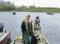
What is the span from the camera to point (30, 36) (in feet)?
35.9

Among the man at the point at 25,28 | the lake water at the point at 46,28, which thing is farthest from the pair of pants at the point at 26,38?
the lake water at the point at 46,28

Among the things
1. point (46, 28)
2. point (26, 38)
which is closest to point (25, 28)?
point (26, 38)

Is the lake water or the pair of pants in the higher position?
the pair of pants

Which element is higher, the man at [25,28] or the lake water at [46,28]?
the man at [25,28]

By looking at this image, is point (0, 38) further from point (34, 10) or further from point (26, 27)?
point (34, 10)

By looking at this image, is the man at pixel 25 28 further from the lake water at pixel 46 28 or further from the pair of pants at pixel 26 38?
the lake water at pixel 46 28

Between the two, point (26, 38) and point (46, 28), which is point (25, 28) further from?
point (46, 28)

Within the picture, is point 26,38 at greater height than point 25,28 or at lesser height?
lesser

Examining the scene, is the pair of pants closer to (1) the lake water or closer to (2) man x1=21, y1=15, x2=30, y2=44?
(2) man x1=21, y1=15, x2=30, y2=44

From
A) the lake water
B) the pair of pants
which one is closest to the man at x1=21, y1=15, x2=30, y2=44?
the pair of pants

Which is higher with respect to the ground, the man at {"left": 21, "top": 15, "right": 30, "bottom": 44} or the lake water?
the man at {"left": 21, "top": 15, "right": 30, "bottom": 44}

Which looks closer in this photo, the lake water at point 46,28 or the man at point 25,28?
the man at point 25,28

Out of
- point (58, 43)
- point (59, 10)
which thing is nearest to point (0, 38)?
point (58, 43)

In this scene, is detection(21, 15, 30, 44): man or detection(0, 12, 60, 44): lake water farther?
detection(0, 12, 60, 44): lake water
